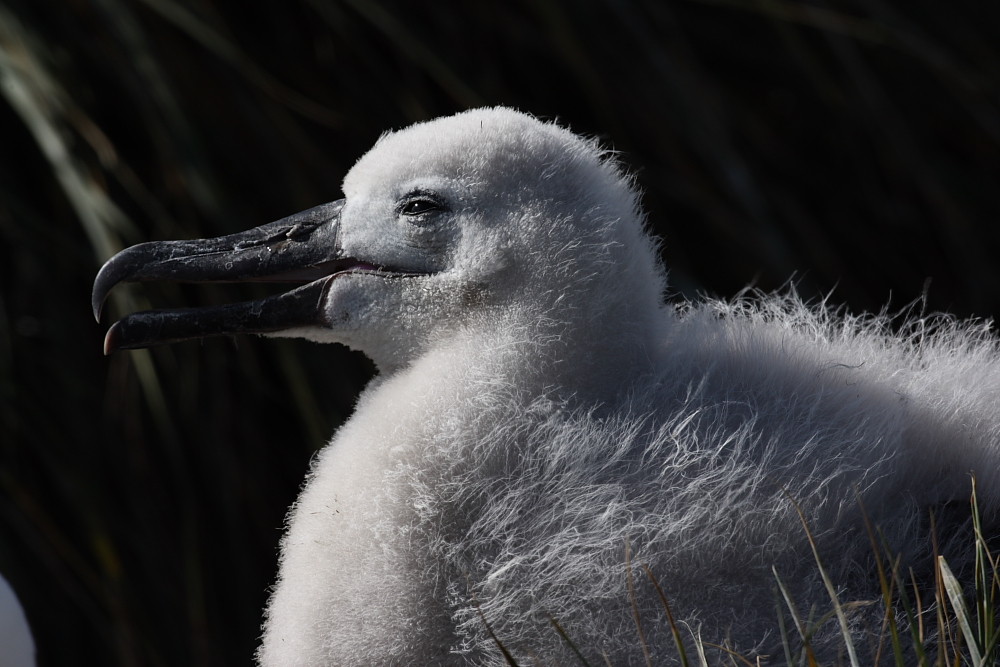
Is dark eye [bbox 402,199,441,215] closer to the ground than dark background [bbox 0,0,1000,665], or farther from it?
closer to the ground

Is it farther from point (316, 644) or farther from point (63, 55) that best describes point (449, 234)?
point (63, 55)

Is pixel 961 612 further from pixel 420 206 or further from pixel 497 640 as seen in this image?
pixel 420 206

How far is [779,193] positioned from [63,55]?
6.58ft

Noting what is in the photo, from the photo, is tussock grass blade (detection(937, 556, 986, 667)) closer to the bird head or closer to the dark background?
the bird head

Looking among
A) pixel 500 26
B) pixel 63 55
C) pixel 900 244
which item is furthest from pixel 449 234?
pixel 900 244

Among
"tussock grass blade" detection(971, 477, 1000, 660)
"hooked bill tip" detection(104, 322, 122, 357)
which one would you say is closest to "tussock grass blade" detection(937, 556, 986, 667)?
"tussock grass blade" detection(971, 477, 1000, 660)

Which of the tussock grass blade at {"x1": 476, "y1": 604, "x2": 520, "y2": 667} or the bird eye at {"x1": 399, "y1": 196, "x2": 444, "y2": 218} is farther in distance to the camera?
the bird eye at {"x1": 399, "y1": 196, "x2": 444, "y2": 218}

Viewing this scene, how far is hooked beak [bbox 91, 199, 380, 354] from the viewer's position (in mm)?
1483

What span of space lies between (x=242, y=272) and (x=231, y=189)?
1.58 m

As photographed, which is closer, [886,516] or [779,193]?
[886,516]

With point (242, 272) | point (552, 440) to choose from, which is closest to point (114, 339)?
point (242, 272)

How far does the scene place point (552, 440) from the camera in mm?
1326

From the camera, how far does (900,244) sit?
12.2ft

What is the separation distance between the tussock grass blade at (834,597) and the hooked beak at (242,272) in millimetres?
617
